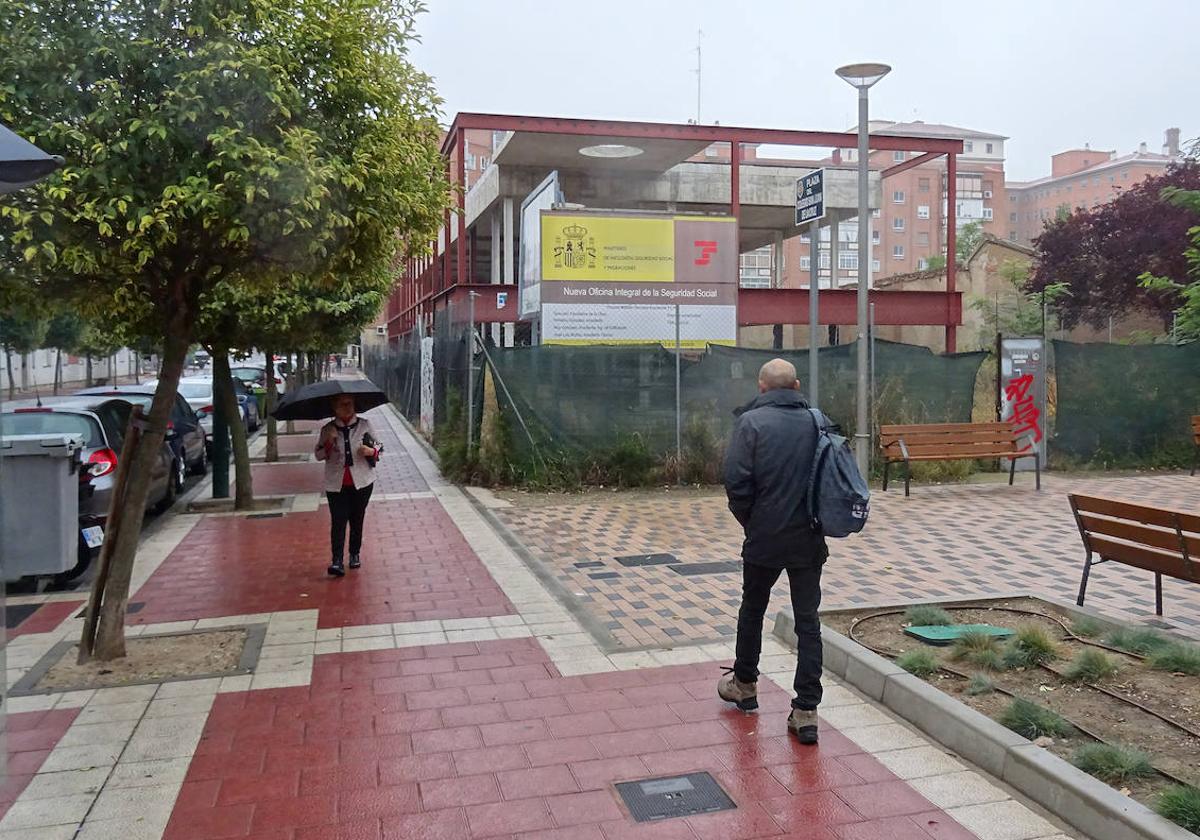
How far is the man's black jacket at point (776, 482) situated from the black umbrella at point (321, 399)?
162 inches

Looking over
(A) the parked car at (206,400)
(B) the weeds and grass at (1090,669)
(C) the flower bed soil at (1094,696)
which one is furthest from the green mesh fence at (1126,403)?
(A) the parked car at (206,400)

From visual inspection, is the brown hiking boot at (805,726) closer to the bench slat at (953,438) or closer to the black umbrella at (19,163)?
the black umbrella at (19,163)

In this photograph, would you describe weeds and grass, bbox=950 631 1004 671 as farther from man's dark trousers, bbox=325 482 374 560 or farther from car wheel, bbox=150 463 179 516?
car wheel, bbox=150 463 179 516

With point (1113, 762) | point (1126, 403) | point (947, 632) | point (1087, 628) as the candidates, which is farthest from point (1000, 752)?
point (1126, 403)

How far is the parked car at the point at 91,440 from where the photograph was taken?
866 cm

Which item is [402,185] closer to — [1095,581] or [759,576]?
[759,576]

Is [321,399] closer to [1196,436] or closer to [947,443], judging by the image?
[947,443]

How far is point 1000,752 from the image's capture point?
4180 mm

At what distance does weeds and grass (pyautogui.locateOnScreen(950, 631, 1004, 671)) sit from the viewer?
5.23 meters

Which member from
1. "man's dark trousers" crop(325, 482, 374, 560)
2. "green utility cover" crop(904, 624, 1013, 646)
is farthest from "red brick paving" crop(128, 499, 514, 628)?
"green utility cover" crop(904, 624, 1013, 646)

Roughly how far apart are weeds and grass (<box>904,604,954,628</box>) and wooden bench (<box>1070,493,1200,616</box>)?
1.29 metres

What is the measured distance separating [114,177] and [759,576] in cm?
404

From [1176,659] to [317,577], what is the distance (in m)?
6.15

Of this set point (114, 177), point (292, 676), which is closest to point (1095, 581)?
point (292, 676)
